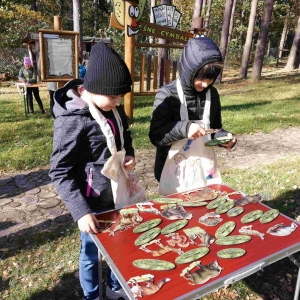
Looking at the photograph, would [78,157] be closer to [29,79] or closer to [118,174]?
[118,174]

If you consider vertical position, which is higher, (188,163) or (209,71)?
(209,71)

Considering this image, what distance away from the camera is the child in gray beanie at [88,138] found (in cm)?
158

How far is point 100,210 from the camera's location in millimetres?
1913

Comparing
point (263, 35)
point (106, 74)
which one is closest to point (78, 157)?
point (106, 74)

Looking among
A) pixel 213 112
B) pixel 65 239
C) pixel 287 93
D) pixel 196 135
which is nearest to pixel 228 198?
pixel 196 135

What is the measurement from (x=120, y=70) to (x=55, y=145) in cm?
52

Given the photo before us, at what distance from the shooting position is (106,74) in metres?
1.57

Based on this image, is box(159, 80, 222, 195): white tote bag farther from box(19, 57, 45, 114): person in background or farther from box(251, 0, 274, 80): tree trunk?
box(251, 0, 274, 80): tree trunk

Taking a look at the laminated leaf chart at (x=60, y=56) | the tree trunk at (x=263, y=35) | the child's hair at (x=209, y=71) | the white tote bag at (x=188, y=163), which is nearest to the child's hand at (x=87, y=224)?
the white tote bag at (x=188, y=163)

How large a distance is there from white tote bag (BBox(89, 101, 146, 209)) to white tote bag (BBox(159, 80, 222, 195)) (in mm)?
244

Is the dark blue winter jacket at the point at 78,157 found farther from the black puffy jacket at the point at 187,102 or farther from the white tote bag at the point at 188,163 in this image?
the white tote bag at the point at 188,163

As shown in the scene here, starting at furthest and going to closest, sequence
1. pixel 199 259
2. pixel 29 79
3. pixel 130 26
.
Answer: pixel 29 79
pixel 130 26
pixel 199 259

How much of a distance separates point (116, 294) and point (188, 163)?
104 centimetres

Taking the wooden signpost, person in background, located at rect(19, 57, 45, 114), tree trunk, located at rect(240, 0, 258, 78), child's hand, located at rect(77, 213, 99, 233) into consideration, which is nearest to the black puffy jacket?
child's hand, located at rect(77, 213, 99, 233)
